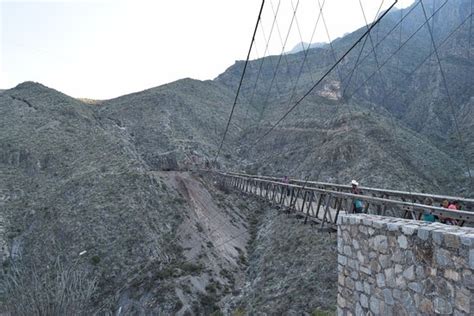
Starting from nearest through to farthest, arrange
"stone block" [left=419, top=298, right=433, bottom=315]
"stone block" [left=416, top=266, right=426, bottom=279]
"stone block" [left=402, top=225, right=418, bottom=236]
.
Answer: "stone block" [left=419, top=298, right=433, bottom=315]
"stone block" [left=416, top=266, right=426, bottom=279]
"stone block" [left=402, top=225, right=418, bottom=236]

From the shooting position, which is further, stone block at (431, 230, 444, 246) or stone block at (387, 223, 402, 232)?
stone block at (387, 223, 402, 232)

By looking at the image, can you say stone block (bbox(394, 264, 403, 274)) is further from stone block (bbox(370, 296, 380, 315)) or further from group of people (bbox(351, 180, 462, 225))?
group of people (bbox(351, 180, 462, 225))

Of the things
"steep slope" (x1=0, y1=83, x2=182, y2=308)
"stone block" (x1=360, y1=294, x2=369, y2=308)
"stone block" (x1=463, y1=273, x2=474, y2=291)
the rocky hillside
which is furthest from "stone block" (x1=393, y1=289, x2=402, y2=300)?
"steep slope" (x1=0, y1=83, x2=182, y2=308)

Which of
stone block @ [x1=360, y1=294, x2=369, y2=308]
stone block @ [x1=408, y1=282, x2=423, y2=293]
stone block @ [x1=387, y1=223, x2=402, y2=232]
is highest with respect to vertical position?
stone block @ [x1=387, y1=223, x2=402, y2=232]

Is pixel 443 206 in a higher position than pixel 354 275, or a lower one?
higher

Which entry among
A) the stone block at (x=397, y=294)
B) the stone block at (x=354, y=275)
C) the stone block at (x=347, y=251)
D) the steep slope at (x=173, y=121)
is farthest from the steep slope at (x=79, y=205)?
the stone block at (x=397, y=294)

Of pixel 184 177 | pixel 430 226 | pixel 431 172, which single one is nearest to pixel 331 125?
pixel 431 172

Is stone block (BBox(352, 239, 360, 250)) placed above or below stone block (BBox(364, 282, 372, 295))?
above

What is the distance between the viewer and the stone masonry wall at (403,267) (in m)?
4.20

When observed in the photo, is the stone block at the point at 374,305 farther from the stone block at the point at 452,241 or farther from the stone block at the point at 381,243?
the stone block at the point at 452,241

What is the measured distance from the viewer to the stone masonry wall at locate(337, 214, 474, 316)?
4.20m

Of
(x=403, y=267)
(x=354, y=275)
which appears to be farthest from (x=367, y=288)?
(x=403, y=267)

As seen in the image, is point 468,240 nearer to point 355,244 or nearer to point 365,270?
point 365,270

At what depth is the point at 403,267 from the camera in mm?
5125
